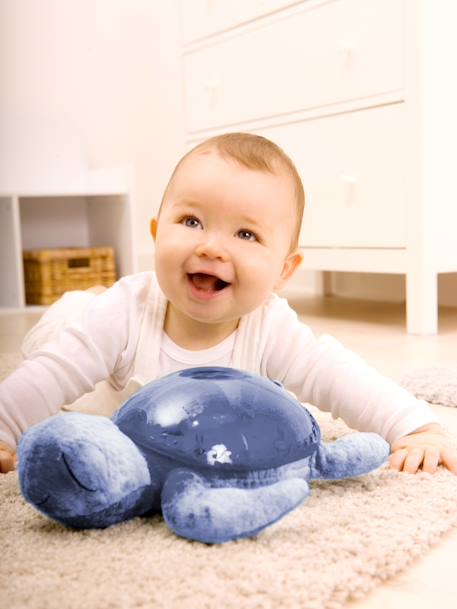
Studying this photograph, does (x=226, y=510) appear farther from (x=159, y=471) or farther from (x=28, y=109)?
(x=28, y=109)

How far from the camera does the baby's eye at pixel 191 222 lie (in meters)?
0.69

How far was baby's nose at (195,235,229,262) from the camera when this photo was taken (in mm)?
657

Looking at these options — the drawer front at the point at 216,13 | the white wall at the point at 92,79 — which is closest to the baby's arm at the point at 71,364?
the drawer front at the point at 216,13

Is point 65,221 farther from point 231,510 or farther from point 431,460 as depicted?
point 231,510

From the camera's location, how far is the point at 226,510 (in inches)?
18.7

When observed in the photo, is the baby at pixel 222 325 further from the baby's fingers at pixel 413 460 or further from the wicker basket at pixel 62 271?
the wicker basket at pixel 62 271

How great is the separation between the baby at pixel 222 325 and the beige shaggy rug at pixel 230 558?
0.12m

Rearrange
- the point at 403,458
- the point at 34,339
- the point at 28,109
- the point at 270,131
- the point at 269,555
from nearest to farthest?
Answer: the point at 269,555
the point at 403,458
the point at 34,339
the point at 270,131
the point at 28,109

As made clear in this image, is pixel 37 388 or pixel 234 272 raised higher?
pixel 234 272

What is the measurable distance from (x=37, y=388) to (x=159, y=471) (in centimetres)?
22

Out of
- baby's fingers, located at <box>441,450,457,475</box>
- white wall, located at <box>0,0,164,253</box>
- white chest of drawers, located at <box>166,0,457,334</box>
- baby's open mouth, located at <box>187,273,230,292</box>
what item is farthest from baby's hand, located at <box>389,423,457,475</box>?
white wall, located at <box>0,0,164,253</box>

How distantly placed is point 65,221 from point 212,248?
225 centimetres

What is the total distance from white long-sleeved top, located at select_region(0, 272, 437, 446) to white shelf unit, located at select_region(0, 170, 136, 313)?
5.10 ft

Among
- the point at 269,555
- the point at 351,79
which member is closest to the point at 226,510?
the point at 269,555
